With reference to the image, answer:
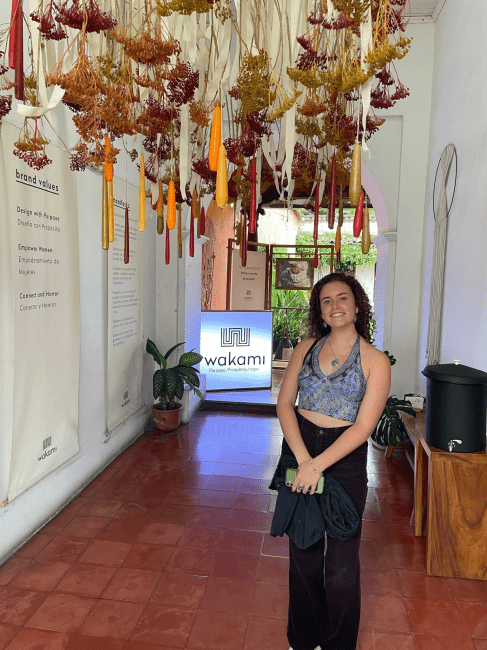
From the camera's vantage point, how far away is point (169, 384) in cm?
546

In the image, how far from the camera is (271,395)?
739 centimetres

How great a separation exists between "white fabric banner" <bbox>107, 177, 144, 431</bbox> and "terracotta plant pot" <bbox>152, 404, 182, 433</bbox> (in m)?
0.24

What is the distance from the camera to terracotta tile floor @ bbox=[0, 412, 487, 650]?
2.47m

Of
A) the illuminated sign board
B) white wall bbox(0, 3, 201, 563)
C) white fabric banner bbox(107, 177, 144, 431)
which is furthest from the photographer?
the illuminated sign board

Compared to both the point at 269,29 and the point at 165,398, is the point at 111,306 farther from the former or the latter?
the point at 269,29

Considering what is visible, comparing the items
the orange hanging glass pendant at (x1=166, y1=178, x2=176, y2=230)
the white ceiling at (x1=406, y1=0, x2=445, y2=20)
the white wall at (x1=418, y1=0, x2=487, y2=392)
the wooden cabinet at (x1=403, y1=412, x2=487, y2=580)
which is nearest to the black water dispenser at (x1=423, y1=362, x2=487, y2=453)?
the wooden cabinet at (x1=403, y1=412, x2=487, y2=580)

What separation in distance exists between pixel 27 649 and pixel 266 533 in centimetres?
160

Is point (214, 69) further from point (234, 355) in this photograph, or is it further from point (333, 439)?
point (234, 355)

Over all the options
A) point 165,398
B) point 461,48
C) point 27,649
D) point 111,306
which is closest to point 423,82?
point 461,48

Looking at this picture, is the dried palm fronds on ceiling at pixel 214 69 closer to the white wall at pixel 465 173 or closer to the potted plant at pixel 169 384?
the white wall at pixel 465 173

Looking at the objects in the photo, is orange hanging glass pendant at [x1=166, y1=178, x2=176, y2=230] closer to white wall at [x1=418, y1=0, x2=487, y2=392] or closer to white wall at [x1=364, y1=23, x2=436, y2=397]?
white wall at [x1=418, y1=0, x2=487, y2=392]

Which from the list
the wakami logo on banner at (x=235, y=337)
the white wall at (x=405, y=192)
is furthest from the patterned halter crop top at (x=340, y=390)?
the wakami logo on banner at (x=235, y=337)

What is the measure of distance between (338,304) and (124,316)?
3.14 meters

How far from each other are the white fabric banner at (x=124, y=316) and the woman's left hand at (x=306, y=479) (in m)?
2.86
